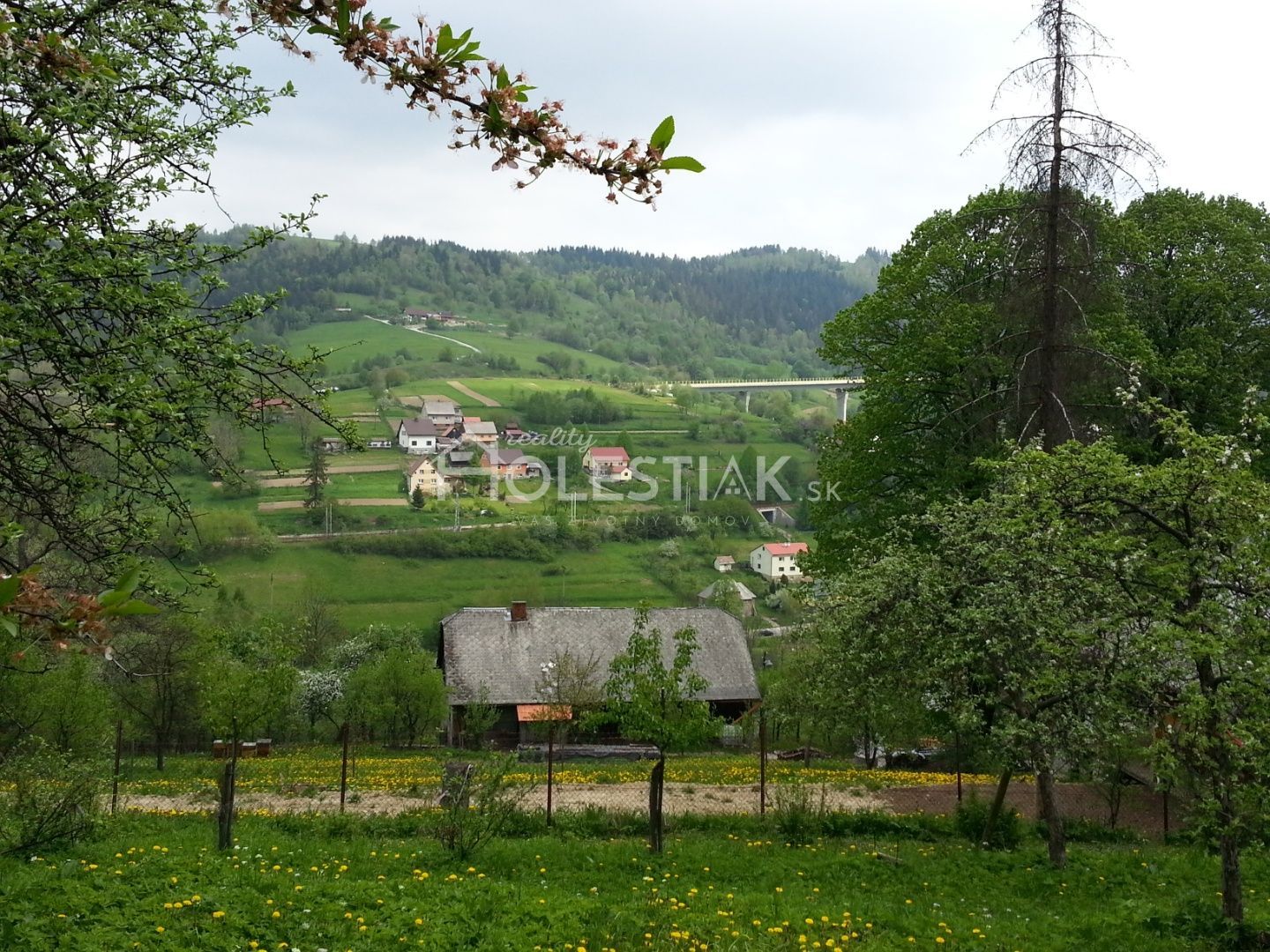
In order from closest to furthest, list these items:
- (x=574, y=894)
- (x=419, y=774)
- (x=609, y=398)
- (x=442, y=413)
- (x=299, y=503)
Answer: (x=574, y=894) → (x=419, y=774) → (x=299, y=503) → (x=442, y=413) → (x=609, y=398)

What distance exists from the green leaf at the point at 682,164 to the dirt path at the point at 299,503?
290 feet

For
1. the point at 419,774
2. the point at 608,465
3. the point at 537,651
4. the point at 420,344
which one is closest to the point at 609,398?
the point at 608,465

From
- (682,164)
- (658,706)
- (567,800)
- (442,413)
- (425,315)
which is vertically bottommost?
(567,800)

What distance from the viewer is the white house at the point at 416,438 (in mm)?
106812

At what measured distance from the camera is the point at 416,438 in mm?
107062

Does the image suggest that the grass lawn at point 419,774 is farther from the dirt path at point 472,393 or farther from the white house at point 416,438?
the dirt path at point 472,393

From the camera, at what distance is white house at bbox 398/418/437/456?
106812mm

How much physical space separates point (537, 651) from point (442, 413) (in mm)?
84056

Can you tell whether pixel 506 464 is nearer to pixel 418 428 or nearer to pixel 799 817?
pixel 418 428

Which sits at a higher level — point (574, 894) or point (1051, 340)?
point (1051, 340)

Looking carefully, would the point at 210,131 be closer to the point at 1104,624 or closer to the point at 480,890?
the point at 480,890

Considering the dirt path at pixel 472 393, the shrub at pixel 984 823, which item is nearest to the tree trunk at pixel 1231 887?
the shrub at pixel 984 823

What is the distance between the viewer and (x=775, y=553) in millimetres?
85000

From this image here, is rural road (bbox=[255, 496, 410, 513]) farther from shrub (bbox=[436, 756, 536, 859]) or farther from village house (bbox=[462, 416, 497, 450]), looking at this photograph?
shrub (bbox=[436, 756, 536, 859])
